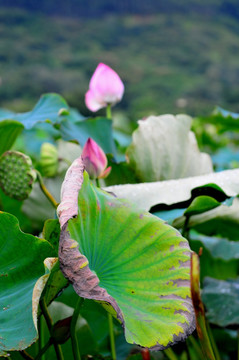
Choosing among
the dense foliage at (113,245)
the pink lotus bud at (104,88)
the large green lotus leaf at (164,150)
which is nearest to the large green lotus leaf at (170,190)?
the dense foliage at (113,245)

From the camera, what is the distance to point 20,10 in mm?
32812

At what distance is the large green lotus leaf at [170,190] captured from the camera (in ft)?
1.54

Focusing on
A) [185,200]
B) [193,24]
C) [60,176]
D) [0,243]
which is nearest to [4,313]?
[0,243]

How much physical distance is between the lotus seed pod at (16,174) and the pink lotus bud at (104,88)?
0.78 feet

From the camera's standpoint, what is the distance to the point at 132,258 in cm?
36

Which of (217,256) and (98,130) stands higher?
(98,130)

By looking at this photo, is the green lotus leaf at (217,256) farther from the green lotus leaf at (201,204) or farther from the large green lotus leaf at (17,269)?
the large green lotus leaf at (17,269)

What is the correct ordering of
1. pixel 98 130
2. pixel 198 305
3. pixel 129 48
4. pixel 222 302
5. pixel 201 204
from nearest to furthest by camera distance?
pixel 198 305 < pixel 201 204 < pixel 222 302 < pixel 98 130 < pixel 129 48

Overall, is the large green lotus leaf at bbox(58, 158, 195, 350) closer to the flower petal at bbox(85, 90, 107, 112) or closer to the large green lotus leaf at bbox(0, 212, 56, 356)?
the large green lotus leaf at bbox(0, 212, 56, 356)

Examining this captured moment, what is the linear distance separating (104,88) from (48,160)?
0.15 meters

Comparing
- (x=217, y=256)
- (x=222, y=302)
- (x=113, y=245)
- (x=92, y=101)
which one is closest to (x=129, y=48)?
(x=92, y=101)

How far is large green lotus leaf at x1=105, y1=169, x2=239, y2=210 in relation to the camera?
469mm

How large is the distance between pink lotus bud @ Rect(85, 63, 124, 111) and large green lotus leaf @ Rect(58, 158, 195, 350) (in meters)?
0.35

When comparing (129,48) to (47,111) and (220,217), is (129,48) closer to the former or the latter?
(47,111)
